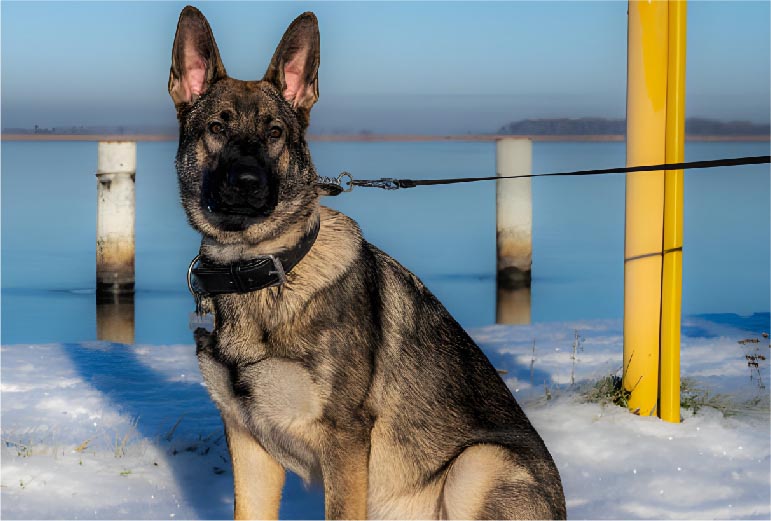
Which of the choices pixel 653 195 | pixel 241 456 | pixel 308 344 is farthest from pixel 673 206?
pixel 241 456

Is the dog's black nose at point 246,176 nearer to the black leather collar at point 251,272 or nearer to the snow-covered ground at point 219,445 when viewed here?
the black leather collar at point 251,272

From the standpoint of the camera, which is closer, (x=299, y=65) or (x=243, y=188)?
(x=243, y=188)

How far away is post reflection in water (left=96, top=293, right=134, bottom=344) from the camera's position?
11.2 meters

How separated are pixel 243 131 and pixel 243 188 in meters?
0.29

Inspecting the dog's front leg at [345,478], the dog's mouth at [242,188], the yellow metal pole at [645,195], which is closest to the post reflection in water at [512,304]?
the yellow metal pole at [645,195]

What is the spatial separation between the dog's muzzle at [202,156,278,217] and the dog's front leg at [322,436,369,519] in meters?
0.99

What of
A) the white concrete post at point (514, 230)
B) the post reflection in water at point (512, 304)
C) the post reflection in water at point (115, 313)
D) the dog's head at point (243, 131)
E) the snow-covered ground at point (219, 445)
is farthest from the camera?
the post reflection in water at point (512, 304)

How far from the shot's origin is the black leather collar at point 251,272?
161 inches

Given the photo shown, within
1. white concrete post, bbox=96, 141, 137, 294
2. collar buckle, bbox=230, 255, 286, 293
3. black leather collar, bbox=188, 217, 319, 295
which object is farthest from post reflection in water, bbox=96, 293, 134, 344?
collar buckle, bbox=230, 255, 286, 293

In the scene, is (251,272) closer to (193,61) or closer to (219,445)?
(193,61)

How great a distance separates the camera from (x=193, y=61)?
4164 millimetres

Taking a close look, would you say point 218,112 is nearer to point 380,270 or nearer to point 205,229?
point 205,229

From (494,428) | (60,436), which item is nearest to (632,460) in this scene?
(494,428)

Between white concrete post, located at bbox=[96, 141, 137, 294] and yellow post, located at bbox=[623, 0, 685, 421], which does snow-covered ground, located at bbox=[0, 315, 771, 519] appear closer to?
yellow post, located at bbox=[623, 0, 685, 421]
